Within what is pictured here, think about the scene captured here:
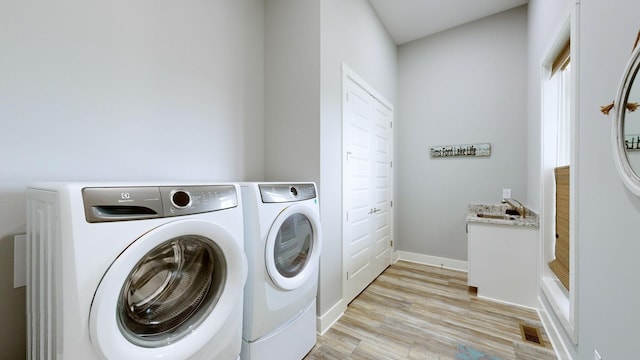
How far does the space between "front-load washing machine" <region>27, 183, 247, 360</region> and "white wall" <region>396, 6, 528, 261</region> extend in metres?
2.87

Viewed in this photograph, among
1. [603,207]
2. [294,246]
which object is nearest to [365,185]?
[294,246]

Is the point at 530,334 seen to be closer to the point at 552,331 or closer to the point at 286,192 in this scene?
the point at 552,331

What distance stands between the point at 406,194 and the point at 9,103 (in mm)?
3573

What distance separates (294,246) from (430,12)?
308cm

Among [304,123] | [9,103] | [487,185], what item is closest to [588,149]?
[304,123]

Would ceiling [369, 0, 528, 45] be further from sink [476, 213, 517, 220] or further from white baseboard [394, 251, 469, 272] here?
white baseboard [394, 251, 469, 272]

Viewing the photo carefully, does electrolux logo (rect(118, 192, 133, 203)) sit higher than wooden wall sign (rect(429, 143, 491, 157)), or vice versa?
wooden wall sign (rect(429, 143, 491, 157))

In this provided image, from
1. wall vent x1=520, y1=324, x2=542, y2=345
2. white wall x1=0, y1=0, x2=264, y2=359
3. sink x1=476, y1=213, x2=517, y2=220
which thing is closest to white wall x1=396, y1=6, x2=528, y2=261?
sink x1=476, y1=213, x2=517, y2=220

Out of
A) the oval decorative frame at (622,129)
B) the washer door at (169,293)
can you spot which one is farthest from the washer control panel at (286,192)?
the oval decorative frame at (622,129)

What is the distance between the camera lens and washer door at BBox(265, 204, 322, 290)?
50.7 inches

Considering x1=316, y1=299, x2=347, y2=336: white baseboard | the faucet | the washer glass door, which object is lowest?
x1=316, y1=299, x2=347, y2=336: white baseboard

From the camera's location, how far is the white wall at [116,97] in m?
0.98

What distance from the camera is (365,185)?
247 centimetres

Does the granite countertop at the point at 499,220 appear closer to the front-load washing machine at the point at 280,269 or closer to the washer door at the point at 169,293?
the front-load washing machine at the point at 280,269
